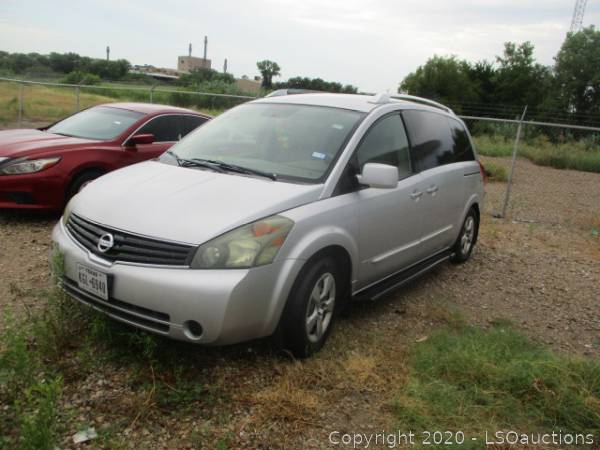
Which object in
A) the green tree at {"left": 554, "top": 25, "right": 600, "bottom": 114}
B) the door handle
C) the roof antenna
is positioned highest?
the green tree at {"left": 554, "top": 25, "right": 600, "bottom": 114}

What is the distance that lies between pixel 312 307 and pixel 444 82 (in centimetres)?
5426

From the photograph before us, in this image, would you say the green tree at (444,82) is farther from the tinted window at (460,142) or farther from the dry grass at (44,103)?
the tinted window at (460,142)

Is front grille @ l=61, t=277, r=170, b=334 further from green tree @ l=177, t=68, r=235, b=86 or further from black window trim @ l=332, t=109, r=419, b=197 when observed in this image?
green tree @ l=177, t=68, r=235, b=86

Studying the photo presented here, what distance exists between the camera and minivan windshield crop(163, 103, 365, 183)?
3.81 m

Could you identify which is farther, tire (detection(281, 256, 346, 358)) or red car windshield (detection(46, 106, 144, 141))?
red car windshield (detection(46, 106, 144, 141))

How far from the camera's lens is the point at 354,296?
3938 mm

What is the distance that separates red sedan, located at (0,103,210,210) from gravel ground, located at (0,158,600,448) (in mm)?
435

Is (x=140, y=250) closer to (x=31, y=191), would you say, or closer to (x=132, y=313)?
(x=132, y=313)

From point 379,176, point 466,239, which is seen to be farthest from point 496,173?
point 379,176

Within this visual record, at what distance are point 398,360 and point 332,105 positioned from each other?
79.4 inches

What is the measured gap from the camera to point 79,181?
6.27m

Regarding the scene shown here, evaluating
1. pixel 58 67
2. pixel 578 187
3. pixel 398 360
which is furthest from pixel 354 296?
pixel 58 67

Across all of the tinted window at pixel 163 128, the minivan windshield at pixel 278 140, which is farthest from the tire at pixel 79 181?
the minivan windshield at pixel 278 140

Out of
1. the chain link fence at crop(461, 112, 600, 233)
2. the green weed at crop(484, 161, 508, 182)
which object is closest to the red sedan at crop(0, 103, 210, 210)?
the chain link fence at crop(461, 112, 600, 233)
